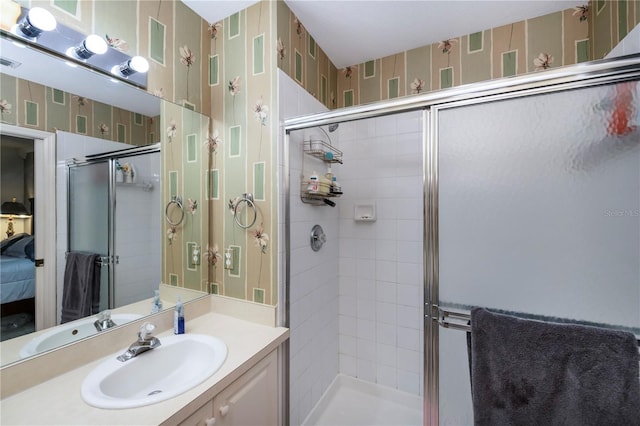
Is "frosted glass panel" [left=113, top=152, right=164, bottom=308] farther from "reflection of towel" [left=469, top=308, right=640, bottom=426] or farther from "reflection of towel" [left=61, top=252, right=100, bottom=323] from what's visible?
"reflection of towel" [left=469, top=308, right=640, bottom=426]

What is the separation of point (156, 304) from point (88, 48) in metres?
1.17

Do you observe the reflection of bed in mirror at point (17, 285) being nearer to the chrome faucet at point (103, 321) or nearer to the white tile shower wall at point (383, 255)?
the chrome faucet at point (103, 321)

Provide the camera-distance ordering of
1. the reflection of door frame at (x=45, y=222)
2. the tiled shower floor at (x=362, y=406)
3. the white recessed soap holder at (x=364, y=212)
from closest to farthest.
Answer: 1. the reflection of door frame at (x=45, y=222)
2. the tiled shower floor at (x=362, y=406)
3. the white recessed soap holder at (x=364, y=212)

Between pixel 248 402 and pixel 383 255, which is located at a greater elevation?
pixel 383 255

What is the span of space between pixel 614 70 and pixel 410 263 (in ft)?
4.69

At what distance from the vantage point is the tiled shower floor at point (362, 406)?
1.86 meters

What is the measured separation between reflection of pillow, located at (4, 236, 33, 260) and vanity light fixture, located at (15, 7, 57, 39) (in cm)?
73

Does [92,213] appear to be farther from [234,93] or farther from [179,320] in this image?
[234,93]

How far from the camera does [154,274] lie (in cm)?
141

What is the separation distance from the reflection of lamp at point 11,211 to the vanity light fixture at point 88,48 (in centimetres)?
61

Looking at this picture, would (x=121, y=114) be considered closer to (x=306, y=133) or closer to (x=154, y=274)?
(x=154, y=274)

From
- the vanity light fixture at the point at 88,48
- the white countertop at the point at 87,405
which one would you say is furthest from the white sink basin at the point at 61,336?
the vanity light fixture at the point at 88,48

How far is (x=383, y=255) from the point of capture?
210 cm

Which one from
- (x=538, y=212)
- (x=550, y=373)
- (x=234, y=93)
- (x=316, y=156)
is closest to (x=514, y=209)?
(x=538, y=212)
